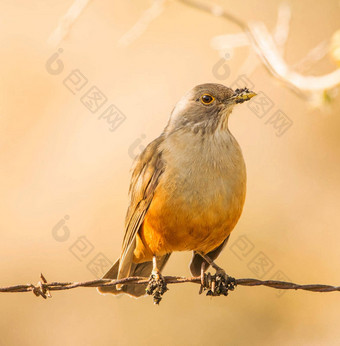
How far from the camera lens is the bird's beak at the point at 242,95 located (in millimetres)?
6344

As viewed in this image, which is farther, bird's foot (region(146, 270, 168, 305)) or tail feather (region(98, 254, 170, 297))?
tail feather (region(98, 254, 170, 297))

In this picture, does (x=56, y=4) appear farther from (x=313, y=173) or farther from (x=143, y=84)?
(x=313, y=173)

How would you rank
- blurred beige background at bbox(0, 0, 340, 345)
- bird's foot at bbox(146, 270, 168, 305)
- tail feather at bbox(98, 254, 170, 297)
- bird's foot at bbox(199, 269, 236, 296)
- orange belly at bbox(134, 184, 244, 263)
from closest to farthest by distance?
bird's foot at bbox(199, 269, 236, 296)
orange belly at bbox(134, 184, 244, 263)
bird's foot at bbox(146, 270, 168, 305)
tail feather at bbox(98, 254, 170, 297)
blurred beige background at bbox(0, 0, 340, 345)

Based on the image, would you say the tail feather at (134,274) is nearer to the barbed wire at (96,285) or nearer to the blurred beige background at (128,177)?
the barbed wire at (96,285)

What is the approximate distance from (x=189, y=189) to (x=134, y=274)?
152cm

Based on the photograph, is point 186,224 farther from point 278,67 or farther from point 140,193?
point 278,67

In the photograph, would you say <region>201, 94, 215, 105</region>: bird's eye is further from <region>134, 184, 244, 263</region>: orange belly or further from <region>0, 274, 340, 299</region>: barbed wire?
<region>0, 274, 340, 299</region>: barbed wire

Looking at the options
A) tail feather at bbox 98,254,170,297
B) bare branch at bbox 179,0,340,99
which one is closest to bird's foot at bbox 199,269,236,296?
tail feather at bbox 98,254,170,297

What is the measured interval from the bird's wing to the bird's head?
32 cm

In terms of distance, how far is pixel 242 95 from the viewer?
253 inches

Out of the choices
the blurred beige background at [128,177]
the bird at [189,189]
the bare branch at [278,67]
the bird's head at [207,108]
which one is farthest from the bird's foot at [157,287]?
the blurred beige background at [128,177]

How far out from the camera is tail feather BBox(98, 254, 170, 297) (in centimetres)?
660

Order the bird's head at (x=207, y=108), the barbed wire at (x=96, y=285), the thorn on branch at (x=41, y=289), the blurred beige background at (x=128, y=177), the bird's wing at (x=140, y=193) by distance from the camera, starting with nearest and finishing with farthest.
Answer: the barbed wire at (x=96, y=285), the thorn on branch at (x=41, y=289), the bird's wing at (x=140, y=193), the bird's head at (x=207, y=108), the blurred beige background at (x=128, y=177)

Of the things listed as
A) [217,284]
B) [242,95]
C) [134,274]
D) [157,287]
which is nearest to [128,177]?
[134,274]
